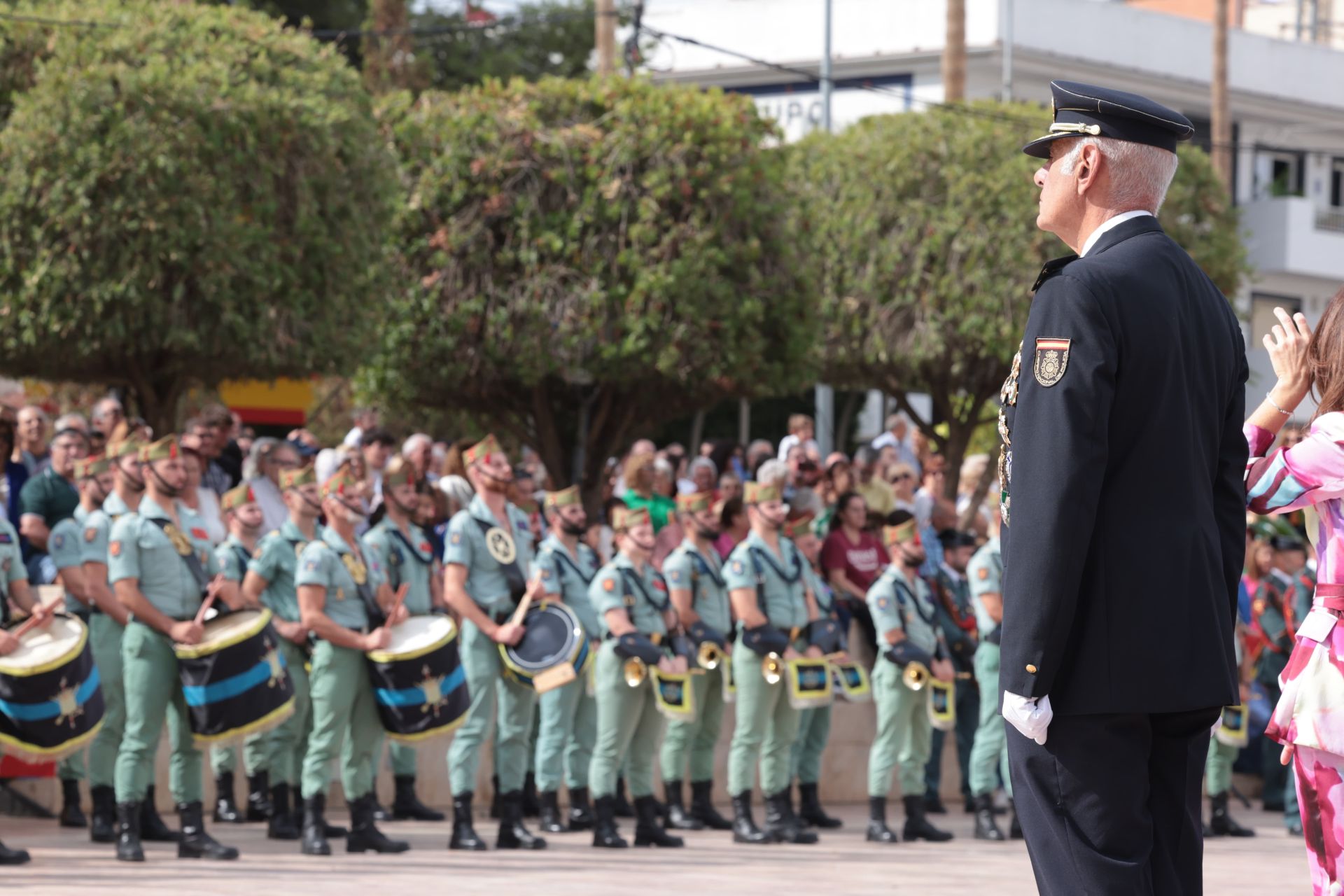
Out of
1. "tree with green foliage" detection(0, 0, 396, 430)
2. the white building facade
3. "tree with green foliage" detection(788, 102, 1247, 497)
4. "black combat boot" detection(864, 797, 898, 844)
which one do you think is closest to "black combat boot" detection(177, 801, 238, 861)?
"black combat boot" detection(864, 797, 898, 844)

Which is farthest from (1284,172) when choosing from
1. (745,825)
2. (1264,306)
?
(745,825)

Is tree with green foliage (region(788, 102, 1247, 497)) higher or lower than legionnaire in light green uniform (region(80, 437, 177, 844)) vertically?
higher

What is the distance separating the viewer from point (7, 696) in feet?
28.3

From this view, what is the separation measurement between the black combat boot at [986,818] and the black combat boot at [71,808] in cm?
518

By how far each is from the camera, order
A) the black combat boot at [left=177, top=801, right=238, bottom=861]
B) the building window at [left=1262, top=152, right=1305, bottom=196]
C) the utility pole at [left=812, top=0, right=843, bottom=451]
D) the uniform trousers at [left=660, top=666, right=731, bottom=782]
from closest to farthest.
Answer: the black combat boot at [left=177, top=801, right=238, bottom=861] → the uniform trousers at [left=660, top=666, right=731, bottom=782] → the utility pole at [left=812, top=0, right=843, bottom=451] → the building window at [left=1262, top=152, right=1305, bottom=196]

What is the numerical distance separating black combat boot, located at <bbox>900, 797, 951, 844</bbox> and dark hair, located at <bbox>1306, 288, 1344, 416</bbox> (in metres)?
7.21

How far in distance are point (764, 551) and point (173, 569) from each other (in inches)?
136

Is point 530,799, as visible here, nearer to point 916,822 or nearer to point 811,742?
point 811,742

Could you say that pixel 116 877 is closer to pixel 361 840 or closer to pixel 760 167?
pixel 361 840

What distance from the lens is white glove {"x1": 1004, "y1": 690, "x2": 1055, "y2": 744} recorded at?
388cm

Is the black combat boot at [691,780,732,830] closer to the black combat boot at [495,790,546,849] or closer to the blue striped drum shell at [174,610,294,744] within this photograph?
the black combat boot at [495,790,546,849]

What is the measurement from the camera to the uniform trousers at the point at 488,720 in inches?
415

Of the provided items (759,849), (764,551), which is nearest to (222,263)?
(764,551)

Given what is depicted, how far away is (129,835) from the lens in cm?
945
